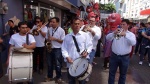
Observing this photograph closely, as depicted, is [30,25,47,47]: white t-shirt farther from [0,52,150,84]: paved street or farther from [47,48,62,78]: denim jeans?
[0,52,150,84]: paved street

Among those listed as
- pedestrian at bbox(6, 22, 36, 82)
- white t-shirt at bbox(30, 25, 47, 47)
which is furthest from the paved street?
pedestrian at bbox(6, 22, 36, 82)

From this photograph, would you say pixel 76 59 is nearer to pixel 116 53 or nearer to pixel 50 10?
pixel 116 53

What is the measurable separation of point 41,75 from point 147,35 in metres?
4.45

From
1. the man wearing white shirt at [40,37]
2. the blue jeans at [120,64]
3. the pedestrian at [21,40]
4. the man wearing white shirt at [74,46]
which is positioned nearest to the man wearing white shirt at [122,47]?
the blue jeans at [120,64]

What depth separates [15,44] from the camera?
429 centimetres

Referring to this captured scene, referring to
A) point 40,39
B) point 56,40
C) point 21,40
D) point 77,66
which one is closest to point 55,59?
point 56,40

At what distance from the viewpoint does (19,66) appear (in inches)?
152

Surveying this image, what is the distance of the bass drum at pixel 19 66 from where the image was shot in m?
3.84

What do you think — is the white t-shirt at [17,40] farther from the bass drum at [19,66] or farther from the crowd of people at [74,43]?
the bass drum at [19,66]

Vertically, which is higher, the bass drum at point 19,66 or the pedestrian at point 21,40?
the pedestrian at point 21,40

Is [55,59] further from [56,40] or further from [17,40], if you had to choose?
[17,40]

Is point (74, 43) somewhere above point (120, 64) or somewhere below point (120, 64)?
above

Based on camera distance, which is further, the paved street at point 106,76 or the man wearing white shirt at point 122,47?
the paved street at point 106,76

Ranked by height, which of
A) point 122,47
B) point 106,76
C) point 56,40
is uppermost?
point 56,40
